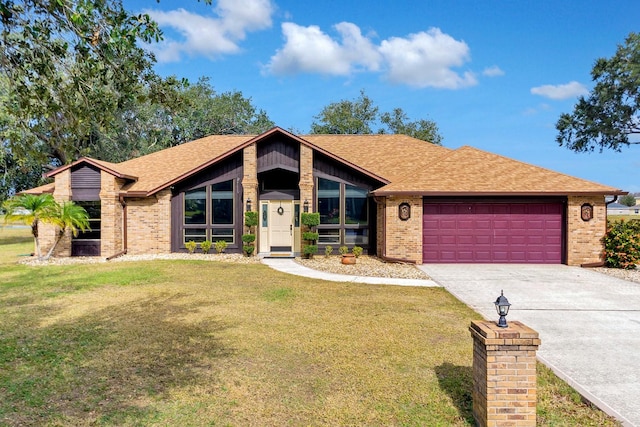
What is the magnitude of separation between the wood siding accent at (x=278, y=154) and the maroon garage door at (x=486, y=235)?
5922mm

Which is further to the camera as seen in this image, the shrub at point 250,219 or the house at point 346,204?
the shrub at point 250,219

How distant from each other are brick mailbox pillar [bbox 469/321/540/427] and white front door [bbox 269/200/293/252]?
13369 mm

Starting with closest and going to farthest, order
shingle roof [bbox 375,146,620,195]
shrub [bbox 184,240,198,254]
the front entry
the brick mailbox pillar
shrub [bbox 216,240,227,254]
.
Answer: the brick mailbox pillar < shingle roof [bbox 375,146,620,195] < shrub [bbox 216,240,227,254] < shrub [bbox 184,240,198,254] < the front entry

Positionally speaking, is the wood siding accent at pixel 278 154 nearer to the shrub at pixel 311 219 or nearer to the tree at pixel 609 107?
the shrub at pixel 311 219

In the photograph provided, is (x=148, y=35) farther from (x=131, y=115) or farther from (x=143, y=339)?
(x=131, y=115)

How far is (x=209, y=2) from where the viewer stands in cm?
377

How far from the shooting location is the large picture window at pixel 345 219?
633 inches

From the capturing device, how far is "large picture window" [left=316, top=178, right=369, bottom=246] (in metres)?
16.1

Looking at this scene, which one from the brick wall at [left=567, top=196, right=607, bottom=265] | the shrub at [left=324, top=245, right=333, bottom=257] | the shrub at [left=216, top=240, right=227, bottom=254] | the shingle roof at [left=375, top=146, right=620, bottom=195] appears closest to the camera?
the shingle roof at [left=375, top=146, right=620, bottom=195]

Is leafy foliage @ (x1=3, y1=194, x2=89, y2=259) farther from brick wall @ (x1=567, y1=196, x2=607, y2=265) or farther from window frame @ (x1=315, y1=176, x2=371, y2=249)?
brick wall @ (x1=567, y1=196, x2=607, y2=265)

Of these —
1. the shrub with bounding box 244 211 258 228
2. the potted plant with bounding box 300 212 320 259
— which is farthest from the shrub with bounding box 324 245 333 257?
the shrub with bounding box 244 211 258 228

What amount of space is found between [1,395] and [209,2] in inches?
194

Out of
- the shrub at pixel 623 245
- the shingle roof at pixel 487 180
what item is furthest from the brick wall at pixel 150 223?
the shrub at pixel 623 245

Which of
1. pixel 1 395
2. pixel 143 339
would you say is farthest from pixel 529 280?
pixel 1 395
